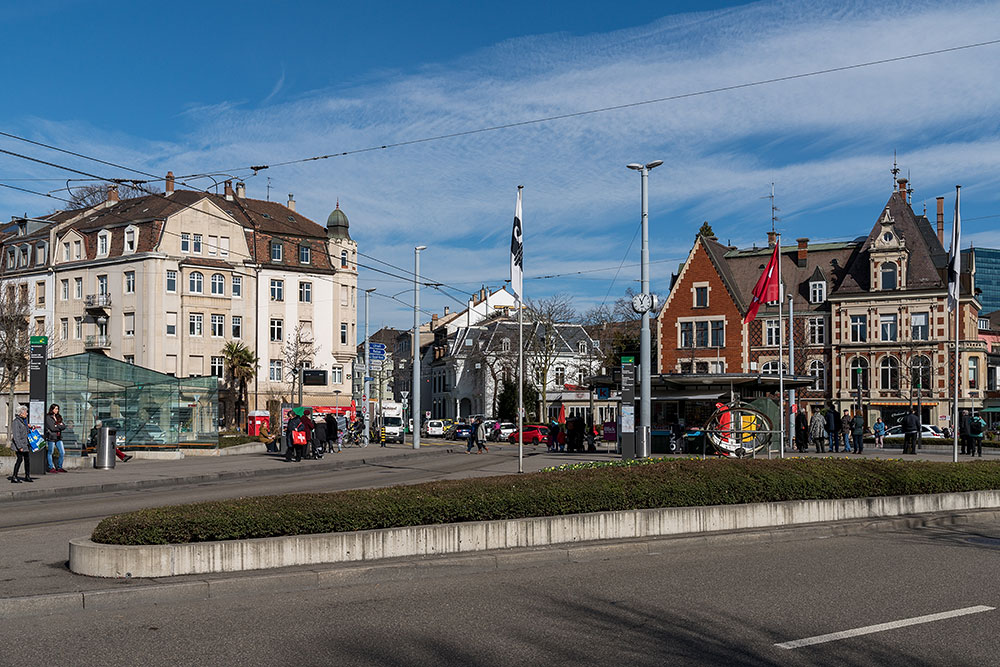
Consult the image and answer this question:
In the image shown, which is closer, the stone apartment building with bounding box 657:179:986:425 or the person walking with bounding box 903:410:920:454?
the person walking with bounding box 903:410:920:454

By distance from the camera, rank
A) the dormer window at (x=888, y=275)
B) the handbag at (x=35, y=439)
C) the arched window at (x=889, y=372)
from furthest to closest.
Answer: the dormer window at (x=888, y=275) → the arched window at (x=889, y=372) → the handbag at (x=35, y=439)

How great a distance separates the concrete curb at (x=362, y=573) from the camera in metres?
8.82

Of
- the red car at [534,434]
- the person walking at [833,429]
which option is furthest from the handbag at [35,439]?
the red car at [534,434]

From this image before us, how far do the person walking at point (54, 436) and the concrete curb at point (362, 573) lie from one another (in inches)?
763

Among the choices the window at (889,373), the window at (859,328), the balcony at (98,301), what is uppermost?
the balcony at (98,301)

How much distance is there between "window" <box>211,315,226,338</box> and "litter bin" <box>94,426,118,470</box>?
43735 mm

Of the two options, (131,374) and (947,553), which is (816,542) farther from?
(131,374)

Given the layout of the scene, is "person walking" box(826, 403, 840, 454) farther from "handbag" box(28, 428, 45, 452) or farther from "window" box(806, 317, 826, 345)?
"handbag" box(28, 428, 45, 452)

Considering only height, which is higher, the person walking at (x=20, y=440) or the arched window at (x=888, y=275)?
the arched window at (x=888, y=275)

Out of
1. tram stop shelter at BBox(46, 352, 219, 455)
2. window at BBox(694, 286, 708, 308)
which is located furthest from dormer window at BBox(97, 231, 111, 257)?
window at BBox(694, 286, 708, 308)

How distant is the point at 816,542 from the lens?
13359 millimetres

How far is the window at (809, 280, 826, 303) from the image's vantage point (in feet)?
236

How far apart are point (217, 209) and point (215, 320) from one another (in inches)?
312

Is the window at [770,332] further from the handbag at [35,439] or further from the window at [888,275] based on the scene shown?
the handbag at [35,439]
